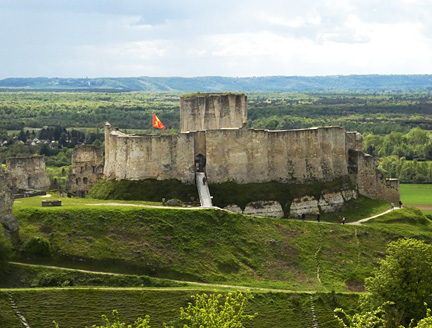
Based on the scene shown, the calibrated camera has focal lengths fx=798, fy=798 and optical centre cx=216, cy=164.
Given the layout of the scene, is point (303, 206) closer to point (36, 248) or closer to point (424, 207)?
point (36, 248)

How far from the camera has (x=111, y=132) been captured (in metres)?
86.6

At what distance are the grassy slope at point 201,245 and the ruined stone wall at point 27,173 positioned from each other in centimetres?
950

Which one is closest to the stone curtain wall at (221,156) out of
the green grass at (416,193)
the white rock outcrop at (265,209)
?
the white rock outcrop at (265,209)

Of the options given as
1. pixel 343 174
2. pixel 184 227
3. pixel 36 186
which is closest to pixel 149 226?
pixel 184 227

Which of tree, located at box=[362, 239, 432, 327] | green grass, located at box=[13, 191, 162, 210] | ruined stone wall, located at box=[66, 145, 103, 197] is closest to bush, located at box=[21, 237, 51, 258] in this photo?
green grass, located at box=[13, 191, 162, 210]

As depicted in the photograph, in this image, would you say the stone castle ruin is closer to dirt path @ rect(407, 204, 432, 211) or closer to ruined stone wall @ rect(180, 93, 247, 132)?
ruined stone wall @ rect(180, 93, 247, 132)

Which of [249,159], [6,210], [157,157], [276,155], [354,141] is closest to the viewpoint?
[6,210]

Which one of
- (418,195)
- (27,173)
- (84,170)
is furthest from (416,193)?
(27,173)

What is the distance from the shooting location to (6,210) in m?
66.6

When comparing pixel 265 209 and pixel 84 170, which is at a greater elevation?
pixel 84 170

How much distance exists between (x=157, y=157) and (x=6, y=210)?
20651 mm

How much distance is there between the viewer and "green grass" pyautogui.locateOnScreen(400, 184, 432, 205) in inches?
4769

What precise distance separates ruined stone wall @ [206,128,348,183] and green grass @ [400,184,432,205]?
3318cm

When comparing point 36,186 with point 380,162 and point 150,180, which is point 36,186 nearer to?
point 150,180
